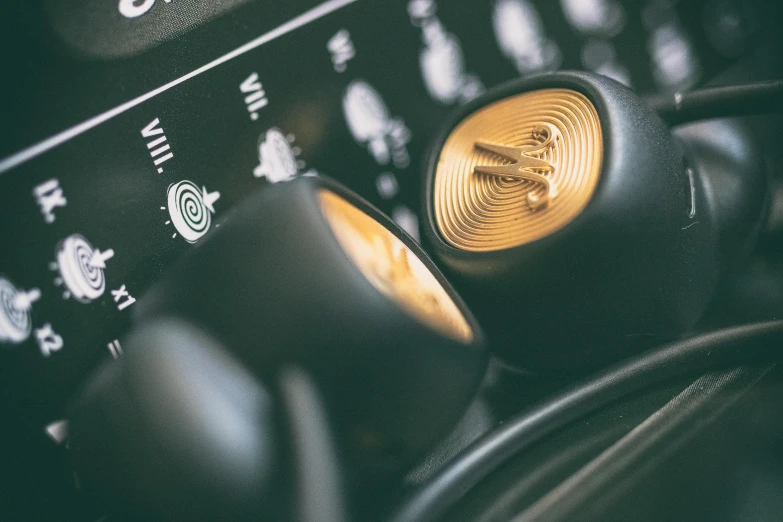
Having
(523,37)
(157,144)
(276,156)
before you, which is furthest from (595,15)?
(157,144)

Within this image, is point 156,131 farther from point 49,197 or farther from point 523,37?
point 523,37

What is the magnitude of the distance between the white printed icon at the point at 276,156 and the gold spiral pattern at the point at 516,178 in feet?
0.44

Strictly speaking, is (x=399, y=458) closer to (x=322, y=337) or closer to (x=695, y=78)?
(x=322, y=337)

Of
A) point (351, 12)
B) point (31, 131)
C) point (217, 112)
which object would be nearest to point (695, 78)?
point (351, 12)

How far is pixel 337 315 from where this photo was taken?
1.14 ft

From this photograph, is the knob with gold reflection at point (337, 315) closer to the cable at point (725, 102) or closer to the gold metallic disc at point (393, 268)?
the gold metallic disc at point (393, 268)

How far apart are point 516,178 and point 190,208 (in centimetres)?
25

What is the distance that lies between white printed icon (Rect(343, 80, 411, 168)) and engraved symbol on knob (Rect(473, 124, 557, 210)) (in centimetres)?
15

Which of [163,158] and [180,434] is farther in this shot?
[163,158]

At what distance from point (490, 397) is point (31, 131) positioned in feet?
1.27

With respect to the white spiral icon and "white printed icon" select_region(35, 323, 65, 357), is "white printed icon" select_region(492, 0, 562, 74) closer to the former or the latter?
the white spiral icon

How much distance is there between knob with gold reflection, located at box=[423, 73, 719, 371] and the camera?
1.42 feet

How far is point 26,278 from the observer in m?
0.41

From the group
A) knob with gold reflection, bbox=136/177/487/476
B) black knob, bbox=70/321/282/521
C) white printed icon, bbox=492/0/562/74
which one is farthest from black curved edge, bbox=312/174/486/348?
white printed icon, bbox=492/0/562/74
